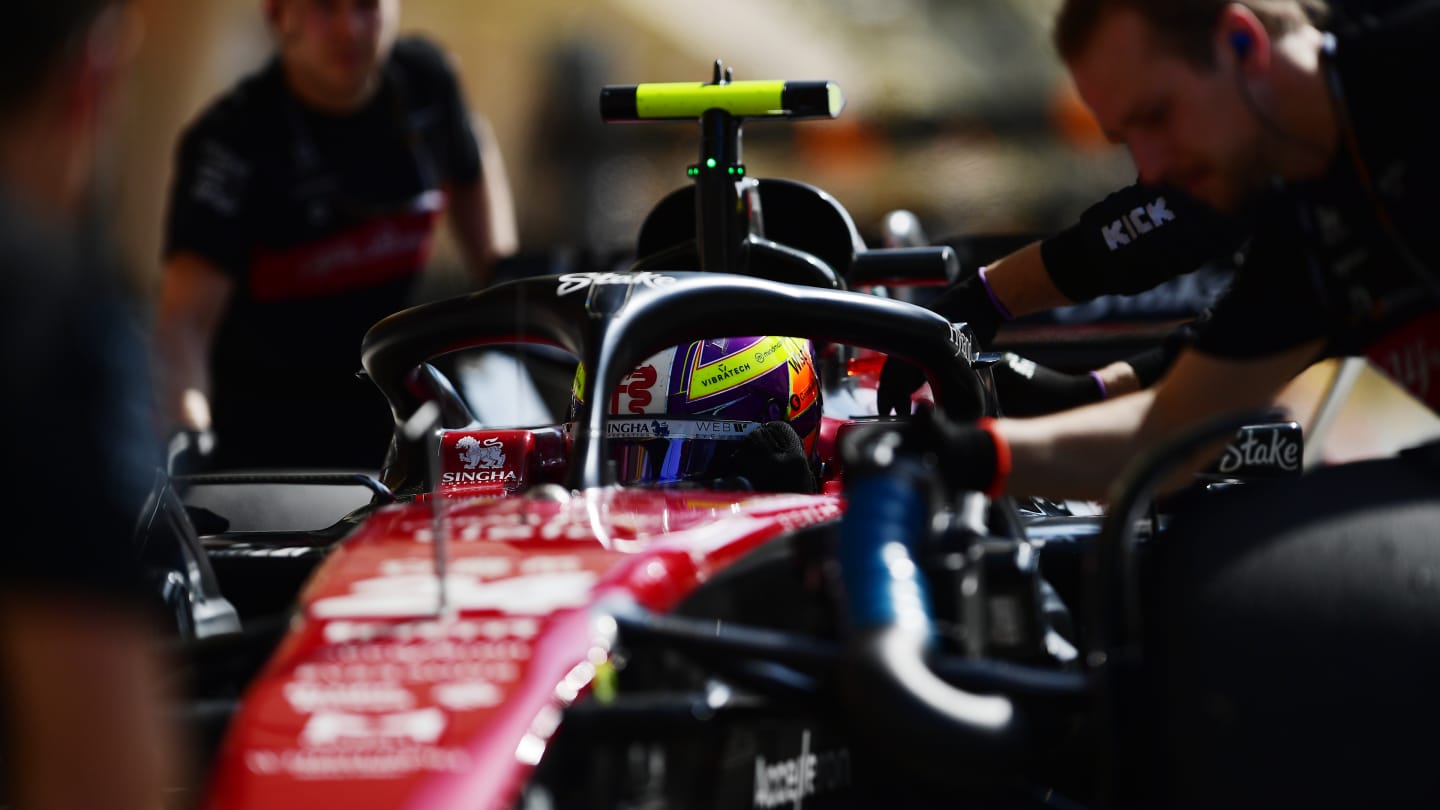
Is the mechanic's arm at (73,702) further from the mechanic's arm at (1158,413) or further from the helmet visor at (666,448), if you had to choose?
the helmet visor at (666,448)

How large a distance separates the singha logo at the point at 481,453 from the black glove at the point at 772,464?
44 centimetres

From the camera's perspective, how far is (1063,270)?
3.22m

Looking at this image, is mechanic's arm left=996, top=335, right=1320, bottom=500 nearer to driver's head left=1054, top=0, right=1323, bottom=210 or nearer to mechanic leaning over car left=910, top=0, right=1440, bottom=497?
mechanic leaning over car left=910, top=0, right=1440, bottom=497

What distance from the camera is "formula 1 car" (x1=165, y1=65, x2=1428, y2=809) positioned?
1.45 m

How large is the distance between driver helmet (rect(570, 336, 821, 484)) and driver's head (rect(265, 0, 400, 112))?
1.83 m

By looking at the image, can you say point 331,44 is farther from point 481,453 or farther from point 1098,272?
point 1098,272

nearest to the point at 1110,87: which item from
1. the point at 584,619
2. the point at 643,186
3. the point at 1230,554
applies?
the point at 1230,554

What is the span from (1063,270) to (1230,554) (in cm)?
163

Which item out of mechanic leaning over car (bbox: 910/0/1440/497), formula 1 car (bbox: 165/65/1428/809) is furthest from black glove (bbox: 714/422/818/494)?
mechanic leaning over car (bbox: 910/0/1440/497)

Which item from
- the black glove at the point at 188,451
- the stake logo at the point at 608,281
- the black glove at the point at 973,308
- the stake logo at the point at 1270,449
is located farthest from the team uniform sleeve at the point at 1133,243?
the black glove at the point at 188,451

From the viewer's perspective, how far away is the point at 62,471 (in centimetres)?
118

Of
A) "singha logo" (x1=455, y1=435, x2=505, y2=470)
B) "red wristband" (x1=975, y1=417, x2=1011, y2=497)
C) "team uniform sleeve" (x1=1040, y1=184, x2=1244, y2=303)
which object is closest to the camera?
"red wristband" (x1=975, y1=417, x2=1011, y2=497)

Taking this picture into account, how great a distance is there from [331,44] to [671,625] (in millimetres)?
3109

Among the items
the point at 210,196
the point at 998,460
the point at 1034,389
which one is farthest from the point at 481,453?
the point at 210,196
